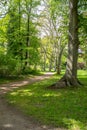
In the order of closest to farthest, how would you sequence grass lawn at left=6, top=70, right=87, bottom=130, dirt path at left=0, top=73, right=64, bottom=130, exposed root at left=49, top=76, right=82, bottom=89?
1. dirt path at left=0, top=73, right=64, bottom=130
2. grass lawn at left=6, top=70, right=87, bottom=130
3. exposed root at left=49, top=76, right=82, bottom=89

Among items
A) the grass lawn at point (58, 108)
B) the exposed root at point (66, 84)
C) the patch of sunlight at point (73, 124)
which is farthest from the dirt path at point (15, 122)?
the exposed root at point (66, 84)

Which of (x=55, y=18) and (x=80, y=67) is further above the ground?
(x=55, y=18)

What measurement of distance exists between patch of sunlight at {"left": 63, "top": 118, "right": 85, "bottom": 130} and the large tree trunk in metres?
7.92

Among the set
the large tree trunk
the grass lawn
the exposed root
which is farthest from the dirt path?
the large tree trunk

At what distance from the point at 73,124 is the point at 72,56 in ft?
30.4

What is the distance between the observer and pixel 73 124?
748 cm

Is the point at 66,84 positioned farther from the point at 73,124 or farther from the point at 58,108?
the point at 73,124

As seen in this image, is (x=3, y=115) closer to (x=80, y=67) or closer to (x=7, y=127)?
(x=7, y=127)

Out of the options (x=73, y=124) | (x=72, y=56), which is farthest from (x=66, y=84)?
(x=73, y=124)

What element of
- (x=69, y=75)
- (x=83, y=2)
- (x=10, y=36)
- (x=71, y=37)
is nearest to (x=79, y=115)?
(x=69, y=75)

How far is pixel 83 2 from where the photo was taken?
17953 millimetres

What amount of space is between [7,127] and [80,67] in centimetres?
7555

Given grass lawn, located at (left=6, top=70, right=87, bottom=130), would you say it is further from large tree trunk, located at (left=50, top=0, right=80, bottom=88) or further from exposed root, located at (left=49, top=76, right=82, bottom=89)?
large tree trunk, located at (left=50, top=0, right=80, bottom=88)

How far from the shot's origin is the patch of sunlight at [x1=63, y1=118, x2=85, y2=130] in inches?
282
